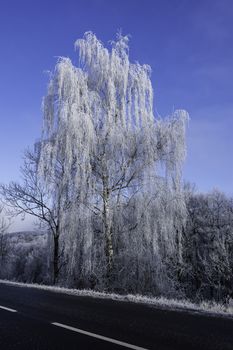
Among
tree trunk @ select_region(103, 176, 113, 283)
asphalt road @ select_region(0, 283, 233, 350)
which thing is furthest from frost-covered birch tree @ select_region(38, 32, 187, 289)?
asphalt road @ select_region(0, 283, 233, 350)

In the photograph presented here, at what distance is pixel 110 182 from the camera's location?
16.4 m

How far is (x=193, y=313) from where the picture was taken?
9.07 m

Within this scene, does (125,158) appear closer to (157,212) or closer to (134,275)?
(157,212)

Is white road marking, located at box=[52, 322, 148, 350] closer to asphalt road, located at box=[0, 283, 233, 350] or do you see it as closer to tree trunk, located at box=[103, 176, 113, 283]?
asphalt road, located at box=[0, 283, 233, 350]

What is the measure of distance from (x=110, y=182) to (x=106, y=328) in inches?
387

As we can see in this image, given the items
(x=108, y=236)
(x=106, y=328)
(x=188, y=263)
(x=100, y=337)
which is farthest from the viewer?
(x=188, y=263)

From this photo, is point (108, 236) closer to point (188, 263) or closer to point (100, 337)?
point (100, 337)

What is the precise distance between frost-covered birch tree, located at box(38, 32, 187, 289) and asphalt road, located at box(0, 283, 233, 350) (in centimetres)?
563

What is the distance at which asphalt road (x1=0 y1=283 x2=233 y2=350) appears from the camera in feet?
18.7

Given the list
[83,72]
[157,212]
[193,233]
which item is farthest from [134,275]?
[193,233]

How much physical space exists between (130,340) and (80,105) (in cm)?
1238

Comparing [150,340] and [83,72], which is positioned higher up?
[83,72]

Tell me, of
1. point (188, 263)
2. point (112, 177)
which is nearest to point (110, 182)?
point (112, 177)

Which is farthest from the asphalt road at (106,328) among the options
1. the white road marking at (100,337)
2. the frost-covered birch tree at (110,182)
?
the frost-covered birch tree at (110,182)
